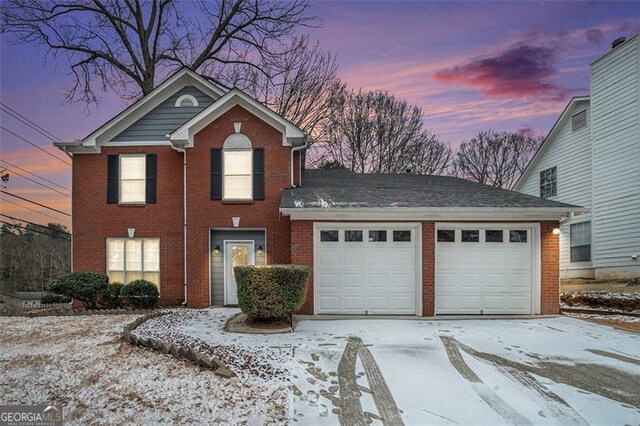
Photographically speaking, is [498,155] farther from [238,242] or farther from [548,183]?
[238,242]

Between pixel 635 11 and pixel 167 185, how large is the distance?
62.4 ft

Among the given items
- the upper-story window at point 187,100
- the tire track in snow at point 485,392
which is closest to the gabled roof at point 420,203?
the tire track in snow at point 485,392

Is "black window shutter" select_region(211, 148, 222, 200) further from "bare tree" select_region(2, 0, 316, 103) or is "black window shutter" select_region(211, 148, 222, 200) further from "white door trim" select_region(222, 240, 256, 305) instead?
"bare tree" select_region(2, 0, 316, 103)

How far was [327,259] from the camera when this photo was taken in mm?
10914

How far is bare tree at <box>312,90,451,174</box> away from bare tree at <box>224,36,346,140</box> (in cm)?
151

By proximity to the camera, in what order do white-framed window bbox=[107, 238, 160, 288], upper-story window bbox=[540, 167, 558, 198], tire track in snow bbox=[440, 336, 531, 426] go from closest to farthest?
tire track in snow bbox=[440, 336, 531, 426] → white-framed window bbox=[107, 238, 160, 288] → upper-story window bbox=[540, 167, 558, 198]

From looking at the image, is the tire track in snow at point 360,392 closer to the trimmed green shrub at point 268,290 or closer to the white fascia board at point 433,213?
the trimmed green shrub at point 268,290

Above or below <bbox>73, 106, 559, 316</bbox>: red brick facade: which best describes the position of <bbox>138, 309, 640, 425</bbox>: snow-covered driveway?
below

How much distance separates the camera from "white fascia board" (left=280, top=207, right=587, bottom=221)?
10578mm

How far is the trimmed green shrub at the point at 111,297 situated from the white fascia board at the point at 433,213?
19.9 feet

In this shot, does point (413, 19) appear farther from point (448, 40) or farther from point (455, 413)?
point (455, 413)

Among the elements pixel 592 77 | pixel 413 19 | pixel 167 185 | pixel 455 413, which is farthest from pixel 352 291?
pixel 592 77

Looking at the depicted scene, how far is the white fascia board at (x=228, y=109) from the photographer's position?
39.5 feet

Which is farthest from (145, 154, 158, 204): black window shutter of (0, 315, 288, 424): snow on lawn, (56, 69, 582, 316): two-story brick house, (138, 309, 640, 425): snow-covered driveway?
(0, 315, 288, 424): snow on lawn
